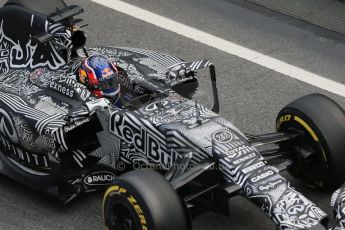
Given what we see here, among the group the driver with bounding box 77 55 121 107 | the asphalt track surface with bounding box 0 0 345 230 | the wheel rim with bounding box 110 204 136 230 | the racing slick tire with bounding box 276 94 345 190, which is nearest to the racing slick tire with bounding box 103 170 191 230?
the wheel rim with bounding box 110 204 136 230

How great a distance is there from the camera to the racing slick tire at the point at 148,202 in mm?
6711

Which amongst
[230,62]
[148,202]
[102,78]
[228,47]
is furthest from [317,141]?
[228,47]

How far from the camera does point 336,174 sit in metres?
7.78

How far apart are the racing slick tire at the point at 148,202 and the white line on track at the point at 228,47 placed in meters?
3.89

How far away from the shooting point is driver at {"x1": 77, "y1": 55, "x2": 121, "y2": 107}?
8000 mm

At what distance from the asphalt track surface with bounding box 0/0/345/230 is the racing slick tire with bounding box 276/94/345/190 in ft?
0.86

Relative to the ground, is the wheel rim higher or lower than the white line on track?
higher

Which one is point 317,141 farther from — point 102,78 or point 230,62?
point 230,62

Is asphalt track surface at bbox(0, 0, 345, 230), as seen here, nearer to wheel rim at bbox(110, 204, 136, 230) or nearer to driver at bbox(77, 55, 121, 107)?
wheel rim at bbox(110, 204, 136, 230)

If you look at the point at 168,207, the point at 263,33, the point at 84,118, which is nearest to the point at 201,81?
the point at 263,33

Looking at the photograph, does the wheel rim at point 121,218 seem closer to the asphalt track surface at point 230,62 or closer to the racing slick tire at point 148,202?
the racing slick tire at point 148,202

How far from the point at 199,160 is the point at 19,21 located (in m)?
2.66

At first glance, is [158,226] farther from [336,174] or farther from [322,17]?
[322,17]

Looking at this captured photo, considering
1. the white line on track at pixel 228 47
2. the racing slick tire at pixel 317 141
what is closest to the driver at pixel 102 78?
the racing slick tire at pixel 317 141
